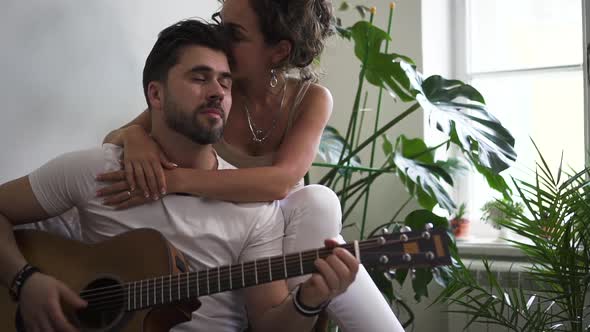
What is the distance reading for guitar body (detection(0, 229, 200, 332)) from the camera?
4.04ft

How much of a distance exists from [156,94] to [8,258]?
0.48m

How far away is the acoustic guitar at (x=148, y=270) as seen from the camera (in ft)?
3.55

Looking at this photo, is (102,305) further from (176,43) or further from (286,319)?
(176,43)

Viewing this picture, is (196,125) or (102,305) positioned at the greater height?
(196,125)

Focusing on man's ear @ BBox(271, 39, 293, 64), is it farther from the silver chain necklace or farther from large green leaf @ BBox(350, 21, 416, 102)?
large green leaf @ BBox(350, 21, 416, 102)

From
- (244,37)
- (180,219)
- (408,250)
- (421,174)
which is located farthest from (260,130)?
(408,250)

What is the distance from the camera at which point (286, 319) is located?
132 cm

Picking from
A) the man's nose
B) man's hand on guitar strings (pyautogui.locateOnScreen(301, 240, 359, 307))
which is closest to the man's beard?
the man's nose

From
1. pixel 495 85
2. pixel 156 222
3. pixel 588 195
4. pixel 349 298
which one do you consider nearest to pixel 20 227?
pixel 156 222

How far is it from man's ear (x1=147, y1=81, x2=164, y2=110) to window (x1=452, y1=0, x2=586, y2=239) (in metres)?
1.86

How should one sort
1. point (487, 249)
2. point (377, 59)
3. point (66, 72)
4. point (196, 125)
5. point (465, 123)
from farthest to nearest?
point (487, 249) → point (377, 59) → point (465, 123) → point (66, 72) → point (196, 125)

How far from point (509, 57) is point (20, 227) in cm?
234

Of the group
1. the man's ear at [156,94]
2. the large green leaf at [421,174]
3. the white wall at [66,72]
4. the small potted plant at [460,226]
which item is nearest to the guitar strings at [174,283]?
the man's ear at [156,94]

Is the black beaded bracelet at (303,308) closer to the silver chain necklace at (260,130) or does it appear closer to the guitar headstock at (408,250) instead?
the guitar headstock at (408,250)
